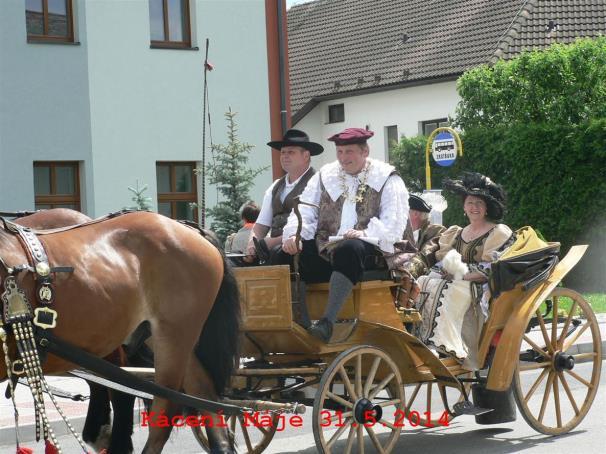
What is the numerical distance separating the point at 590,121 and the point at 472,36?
30.1 feet

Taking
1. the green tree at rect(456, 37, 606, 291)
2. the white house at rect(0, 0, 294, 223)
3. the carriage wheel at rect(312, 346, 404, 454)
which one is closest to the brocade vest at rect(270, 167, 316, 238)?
the carriage wheel at rect(312, 346, 404, 454)

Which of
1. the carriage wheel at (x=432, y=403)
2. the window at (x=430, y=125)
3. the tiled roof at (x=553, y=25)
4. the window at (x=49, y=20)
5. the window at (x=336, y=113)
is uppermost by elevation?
the tiled roof at (x=553, y=25)

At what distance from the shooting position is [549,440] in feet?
22.5

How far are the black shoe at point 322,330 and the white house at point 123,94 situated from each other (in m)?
9.06

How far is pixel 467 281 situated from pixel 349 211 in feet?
3.16

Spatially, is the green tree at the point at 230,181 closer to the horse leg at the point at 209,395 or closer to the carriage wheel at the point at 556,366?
the carriage wheel at the point at 556,366

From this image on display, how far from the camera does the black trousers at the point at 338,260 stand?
6.16 metres

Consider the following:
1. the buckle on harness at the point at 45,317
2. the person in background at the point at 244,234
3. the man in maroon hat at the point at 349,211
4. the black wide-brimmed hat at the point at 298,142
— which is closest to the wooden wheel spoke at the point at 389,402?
the man in maroon hat at the point at 349,211

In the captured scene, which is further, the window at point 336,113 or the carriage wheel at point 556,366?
the window at point 336,113

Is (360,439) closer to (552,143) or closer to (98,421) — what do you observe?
(98,421)

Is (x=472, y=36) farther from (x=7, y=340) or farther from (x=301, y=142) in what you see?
(x=7, y=340)

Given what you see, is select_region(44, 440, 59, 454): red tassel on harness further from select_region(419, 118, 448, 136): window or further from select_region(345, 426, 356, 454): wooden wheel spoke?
select_region(419, 118, 448, 136): window

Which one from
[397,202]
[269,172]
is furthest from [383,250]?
[269,172]

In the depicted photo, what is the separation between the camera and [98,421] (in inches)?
235
